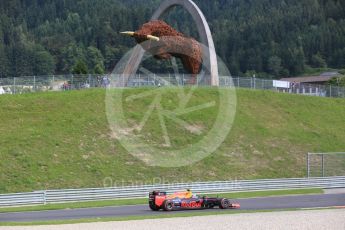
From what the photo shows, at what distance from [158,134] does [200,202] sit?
67.0 feet

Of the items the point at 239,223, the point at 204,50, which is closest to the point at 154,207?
the point at 239,223

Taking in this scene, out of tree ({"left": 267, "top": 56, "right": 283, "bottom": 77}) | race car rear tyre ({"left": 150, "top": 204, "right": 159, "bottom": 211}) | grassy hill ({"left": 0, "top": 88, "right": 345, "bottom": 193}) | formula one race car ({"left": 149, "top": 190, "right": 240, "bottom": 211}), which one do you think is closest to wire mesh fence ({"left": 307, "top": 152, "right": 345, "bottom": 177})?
grassy hill ({"left": 0, "top": 88, "right": 345, "bottom": 193})

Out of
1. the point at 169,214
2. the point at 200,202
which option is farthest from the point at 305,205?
the point at 169,214

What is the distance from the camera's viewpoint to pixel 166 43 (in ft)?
208

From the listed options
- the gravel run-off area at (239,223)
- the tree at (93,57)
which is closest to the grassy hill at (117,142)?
the gravel run-off area at (239,223)

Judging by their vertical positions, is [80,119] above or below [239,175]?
above

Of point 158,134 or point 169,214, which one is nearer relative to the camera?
point 169,214

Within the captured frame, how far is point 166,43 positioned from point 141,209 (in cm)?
2938

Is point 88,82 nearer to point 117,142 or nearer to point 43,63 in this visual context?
point 117,142

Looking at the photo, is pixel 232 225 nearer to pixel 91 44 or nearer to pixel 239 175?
pixel 239 175

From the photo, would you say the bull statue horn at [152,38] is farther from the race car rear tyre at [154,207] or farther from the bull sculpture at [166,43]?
the race car rear tyre at [154,207]

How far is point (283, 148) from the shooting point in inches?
2261

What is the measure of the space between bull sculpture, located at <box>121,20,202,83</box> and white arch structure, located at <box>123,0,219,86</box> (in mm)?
1009

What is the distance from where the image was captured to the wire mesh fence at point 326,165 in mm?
53750
